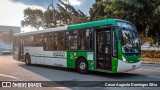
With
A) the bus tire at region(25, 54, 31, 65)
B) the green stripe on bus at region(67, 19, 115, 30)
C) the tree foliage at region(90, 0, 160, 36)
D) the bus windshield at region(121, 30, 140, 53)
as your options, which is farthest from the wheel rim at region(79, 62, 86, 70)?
the tree foliage at region(90, 0, 160, 36)

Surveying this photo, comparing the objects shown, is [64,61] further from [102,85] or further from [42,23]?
[42,23]

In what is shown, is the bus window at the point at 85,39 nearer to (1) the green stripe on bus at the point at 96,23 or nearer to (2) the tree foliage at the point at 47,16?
(1) the green stripe on bus at the point at 96,23

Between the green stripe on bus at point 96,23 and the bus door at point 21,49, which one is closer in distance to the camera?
the green stripe on bus at point 96,23

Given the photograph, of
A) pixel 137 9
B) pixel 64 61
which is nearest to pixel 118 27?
pixel 64 61

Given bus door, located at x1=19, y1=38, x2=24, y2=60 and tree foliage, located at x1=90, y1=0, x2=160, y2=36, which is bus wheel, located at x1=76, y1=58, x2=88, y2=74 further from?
tree foliage, located at x1=90, y1=0, x2=160, y2=36

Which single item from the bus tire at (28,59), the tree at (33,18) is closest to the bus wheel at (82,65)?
the bus tire at (28,59)

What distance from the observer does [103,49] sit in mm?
13984

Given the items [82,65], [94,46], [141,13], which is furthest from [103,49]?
[141,13]

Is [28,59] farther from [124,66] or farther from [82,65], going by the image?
[124,66]

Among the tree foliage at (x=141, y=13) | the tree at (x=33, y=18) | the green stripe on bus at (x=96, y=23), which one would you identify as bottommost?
the green stripe on bus at (x=96, y=23)

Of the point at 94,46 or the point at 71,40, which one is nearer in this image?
the point at 94,46

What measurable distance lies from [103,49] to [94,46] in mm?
720

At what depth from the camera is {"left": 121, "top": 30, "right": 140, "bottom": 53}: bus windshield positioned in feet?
44.5

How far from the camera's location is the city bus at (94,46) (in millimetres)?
13398
